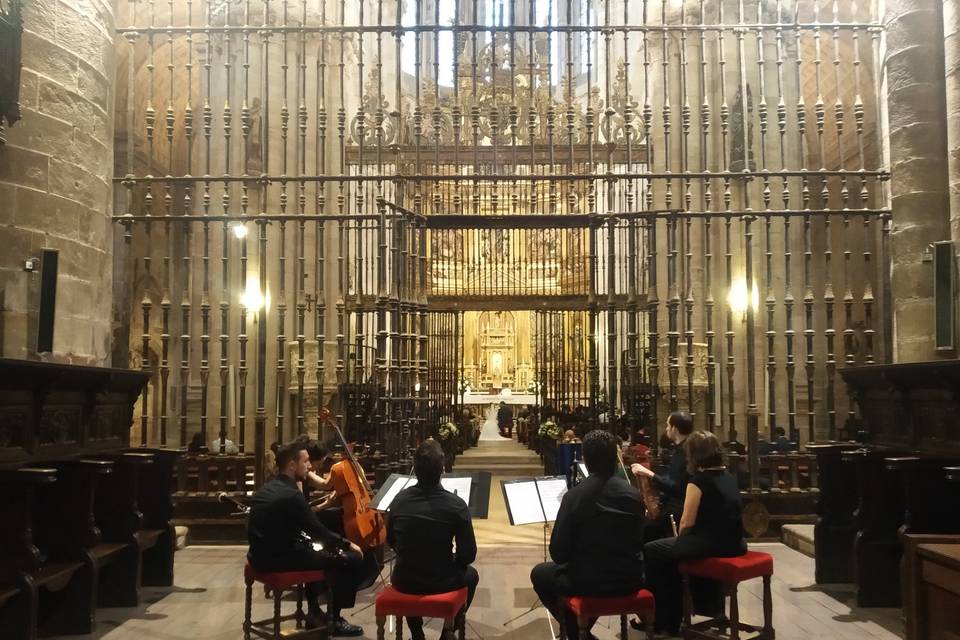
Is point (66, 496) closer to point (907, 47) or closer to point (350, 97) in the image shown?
point (907, 47)

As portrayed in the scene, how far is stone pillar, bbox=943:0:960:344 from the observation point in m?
6.42

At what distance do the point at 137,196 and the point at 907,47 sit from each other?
41.1 feet

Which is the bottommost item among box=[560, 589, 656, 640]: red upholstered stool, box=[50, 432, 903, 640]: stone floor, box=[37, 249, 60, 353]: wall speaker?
box=[50, 432, 903, 640]: stone floor

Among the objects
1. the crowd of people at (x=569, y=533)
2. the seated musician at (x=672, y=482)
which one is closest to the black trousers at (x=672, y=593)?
the crowd of people at (x=569, y=533)

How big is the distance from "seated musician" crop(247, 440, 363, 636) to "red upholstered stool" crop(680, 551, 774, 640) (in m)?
1.75

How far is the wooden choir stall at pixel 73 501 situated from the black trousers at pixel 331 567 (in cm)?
112

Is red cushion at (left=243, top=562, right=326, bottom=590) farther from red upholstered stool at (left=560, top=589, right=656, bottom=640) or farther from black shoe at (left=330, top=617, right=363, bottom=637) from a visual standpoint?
red upholstered stool at (left=560, top=589, right=656, bottom=640)

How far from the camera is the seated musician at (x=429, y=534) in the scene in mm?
3652

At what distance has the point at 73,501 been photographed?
15.3ft

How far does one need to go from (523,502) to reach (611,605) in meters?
1.10

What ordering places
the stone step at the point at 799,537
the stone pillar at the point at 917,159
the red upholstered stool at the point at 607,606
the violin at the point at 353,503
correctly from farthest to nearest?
the stone pillar at the point at 917,159 < the stone step at the point at 799,537 < the violin at the point at 353,503 < the red upholstered stool at the point at 607,606

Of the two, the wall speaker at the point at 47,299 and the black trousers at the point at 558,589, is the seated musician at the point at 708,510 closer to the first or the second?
the black trousers at the point at 558,589

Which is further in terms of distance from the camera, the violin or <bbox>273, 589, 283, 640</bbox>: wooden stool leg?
the violin

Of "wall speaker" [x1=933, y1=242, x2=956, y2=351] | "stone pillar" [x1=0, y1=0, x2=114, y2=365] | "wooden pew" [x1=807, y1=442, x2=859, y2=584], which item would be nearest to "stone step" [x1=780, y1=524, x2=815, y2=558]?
"wooden pew" [x1=807, y1=442, x2=859, y2=584]
